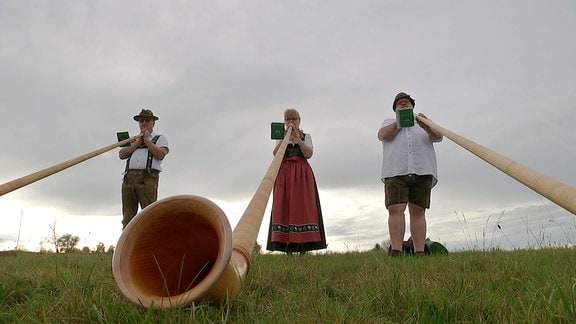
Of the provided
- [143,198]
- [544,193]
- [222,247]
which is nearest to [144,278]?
[222,247]

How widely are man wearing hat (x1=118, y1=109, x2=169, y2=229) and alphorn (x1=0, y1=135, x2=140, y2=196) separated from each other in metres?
0.23

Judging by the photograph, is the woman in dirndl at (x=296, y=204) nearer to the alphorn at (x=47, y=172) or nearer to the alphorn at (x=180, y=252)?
the alphorn at (x=47, y=172)

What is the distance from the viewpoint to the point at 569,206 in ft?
5.22

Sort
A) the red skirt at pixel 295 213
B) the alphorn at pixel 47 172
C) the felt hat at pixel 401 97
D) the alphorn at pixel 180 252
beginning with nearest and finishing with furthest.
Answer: the alphorn at pixel 180 252 < the alphorn at pixel 47 172 < the felt hat at pixel 401 97 < the red skirt at pixel 295 213

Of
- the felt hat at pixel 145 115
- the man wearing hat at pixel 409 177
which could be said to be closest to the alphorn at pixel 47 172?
the felt hat at pixel 145 115

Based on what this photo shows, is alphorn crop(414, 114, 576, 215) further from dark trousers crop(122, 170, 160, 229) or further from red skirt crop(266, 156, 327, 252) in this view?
dark trousers crop(122, 170, 160, 229)

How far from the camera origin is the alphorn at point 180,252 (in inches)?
75.7

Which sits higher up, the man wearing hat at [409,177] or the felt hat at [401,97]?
the felt hat at [401,97]

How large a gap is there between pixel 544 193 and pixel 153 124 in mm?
5939

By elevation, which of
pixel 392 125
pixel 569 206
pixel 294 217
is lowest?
pixel 569 206

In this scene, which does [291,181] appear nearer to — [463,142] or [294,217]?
[294,217]

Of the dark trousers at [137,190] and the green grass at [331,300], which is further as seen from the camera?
the dark trousers at [137,190]

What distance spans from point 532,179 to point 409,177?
3.34m

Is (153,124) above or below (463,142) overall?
above
